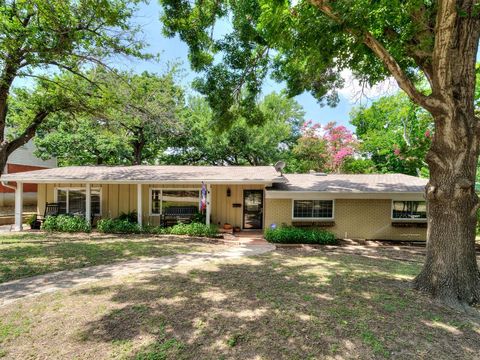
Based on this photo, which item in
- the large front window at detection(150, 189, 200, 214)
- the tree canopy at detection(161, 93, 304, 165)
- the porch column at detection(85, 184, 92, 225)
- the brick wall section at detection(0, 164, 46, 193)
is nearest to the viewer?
the porch column at detection(85, 184, 92, 225)

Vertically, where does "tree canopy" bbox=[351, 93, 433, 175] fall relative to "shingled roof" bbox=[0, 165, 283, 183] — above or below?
above

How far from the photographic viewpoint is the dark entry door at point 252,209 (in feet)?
44.3

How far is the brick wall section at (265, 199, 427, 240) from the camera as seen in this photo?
11883mm

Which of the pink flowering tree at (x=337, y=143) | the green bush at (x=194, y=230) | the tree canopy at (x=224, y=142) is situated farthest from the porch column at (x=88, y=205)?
the pink flowering tree at (x=337, y=143)

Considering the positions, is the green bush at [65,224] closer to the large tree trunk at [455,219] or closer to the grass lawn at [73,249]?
the grass lawn at [73,249]

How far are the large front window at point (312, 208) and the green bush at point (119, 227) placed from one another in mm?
6925

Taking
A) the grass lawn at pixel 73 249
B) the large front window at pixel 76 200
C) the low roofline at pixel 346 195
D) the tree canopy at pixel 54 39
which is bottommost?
the grass lawn at pixel 73 249

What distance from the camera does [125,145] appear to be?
2077 centimetres

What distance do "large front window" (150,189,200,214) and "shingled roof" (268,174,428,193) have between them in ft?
13.2

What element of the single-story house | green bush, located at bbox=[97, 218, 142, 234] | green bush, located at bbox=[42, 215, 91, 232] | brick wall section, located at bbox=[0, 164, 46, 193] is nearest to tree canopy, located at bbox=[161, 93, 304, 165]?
the single-story house

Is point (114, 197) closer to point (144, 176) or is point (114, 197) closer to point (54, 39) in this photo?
point (144, 176)

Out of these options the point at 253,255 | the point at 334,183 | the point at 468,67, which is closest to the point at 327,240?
the point at 334,183

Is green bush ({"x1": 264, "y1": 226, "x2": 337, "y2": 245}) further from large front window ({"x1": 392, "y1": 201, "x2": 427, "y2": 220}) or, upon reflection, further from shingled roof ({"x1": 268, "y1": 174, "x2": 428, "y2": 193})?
large front window ({"x1": 392, "y1": 201, "x2": 427, "y2": 220})

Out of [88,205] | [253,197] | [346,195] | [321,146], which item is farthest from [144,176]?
[321,146]
